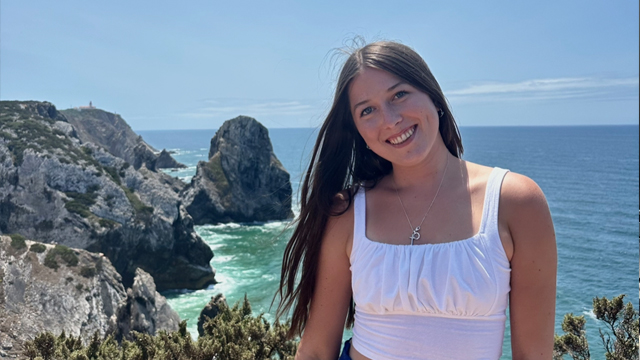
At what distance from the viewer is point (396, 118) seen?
2.49 meters

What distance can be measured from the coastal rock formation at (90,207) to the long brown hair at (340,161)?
2504 centimetres

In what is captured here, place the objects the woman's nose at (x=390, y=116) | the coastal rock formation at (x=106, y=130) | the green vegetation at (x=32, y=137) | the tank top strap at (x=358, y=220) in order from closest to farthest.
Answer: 1. the woman's nose at (x=390, y=116)
2. the tank top strap at (x=358, y=220)
3. the green vegetation at (x=32, y=137)
4. the coastal rock formation at (x=106, y=130)

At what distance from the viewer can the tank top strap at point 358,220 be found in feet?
8.57

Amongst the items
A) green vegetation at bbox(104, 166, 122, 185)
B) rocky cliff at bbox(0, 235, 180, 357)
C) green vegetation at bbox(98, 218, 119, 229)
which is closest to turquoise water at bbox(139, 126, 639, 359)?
rocky cliff at bbox(0, 235, 180, 357)

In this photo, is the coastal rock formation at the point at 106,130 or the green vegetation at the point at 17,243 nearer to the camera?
the green vegetation at the point at 17,243

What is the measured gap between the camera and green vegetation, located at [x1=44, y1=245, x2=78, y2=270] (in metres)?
17.2

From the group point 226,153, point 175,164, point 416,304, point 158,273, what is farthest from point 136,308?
point 175,164

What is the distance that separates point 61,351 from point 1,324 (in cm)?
811

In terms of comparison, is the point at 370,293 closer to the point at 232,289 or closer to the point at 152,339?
the point at 152,339

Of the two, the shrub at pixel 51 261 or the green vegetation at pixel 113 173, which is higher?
the green vegetation at pixel 113 173

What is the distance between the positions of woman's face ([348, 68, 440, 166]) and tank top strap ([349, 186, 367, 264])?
345 mm

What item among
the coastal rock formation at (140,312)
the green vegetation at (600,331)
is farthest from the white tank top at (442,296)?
the coastal rock formation at (140,312)

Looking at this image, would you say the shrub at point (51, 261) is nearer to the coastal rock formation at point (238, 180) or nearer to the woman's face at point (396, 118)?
the woman's face at point (396, 118)

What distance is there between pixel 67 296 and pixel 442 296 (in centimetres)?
1726
